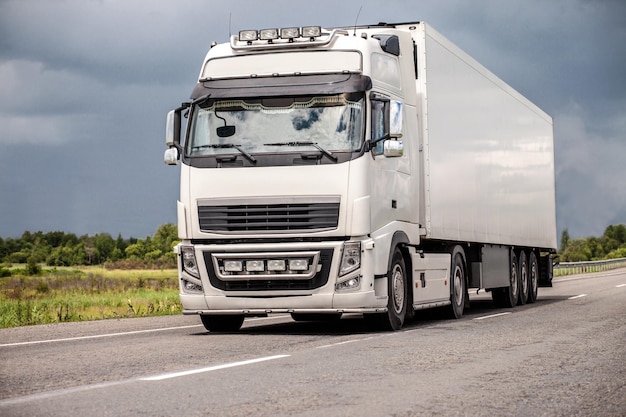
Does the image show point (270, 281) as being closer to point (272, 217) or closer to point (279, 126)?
point (272, 217)

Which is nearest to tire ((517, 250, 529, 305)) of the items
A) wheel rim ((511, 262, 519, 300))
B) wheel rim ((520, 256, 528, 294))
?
wheel rim ((520, 256, 528, 294))

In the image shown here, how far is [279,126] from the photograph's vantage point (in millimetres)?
12945

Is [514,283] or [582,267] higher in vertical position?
[582,267]

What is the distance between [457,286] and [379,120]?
16.3 ft

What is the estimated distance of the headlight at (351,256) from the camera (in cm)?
1264

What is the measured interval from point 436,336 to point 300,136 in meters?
3.08

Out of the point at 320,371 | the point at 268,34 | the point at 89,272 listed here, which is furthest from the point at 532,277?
the point at 89,272

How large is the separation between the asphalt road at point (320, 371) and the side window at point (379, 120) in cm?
248

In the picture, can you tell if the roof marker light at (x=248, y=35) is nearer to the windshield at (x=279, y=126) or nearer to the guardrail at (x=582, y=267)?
the windshield at (x=279, y=126)

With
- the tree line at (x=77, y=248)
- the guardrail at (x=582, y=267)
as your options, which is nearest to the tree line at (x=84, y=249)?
the tree line at (x=77, y=248)

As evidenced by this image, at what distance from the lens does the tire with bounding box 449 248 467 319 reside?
54.6 ft

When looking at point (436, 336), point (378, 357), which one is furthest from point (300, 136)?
point (378, 357)

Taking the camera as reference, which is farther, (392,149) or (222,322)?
(222,322)

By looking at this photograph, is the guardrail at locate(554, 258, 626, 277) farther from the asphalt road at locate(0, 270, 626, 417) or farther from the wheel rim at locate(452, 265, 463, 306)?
the asphalt road at locate(0, 270, 626, 417)
